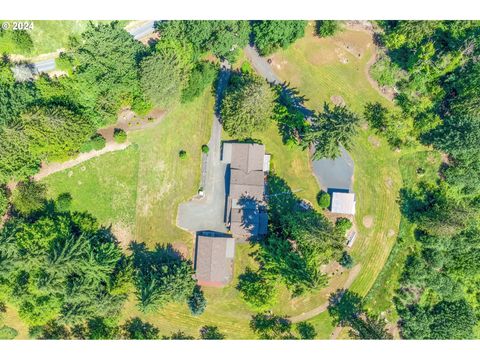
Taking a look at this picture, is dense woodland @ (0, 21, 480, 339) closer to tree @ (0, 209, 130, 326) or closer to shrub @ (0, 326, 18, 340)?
tree @ (0, 209, 130, 326)

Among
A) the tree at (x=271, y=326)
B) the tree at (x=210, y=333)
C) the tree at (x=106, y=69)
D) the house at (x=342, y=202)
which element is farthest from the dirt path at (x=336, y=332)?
the tree at (x=106, y=69)

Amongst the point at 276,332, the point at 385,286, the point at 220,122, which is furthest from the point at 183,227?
the point at 385,286

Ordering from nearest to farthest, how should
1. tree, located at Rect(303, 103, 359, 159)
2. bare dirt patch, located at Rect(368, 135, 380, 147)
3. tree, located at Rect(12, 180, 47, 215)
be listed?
tree, located at Rect(303, 103, 359, 159), tree, located at Rect(12, 180, 47, 215), bare dirt patch, located at Rect(368, 135, 380, 147)

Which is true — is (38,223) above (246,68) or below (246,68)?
below

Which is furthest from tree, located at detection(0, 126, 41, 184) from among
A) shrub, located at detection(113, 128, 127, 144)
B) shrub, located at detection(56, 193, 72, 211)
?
shrub, located at detection(113, 128, 127, 144)

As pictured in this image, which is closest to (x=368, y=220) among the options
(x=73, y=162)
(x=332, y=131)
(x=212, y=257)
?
(x=332, y=131)

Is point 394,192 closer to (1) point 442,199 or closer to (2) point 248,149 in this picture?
(1) point 442,199

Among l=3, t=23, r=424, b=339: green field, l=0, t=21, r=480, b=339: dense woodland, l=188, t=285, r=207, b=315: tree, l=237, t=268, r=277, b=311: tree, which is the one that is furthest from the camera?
l=3, t=23, r=424, b=339: green field
